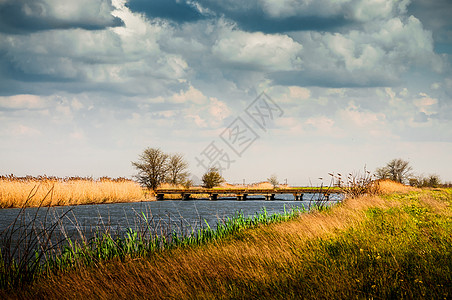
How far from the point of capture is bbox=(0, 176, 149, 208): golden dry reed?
79.3 ft

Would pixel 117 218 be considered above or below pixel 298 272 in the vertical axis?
below

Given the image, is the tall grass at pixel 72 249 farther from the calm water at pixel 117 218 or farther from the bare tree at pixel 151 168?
the bare tree at pixel 151 168

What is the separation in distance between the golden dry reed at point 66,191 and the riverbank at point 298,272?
14.9 m

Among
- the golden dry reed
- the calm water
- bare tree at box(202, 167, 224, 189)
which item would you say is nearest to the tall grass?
the calm water

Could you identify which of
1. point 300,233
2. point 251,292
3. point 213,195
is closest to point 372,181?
point 300,233

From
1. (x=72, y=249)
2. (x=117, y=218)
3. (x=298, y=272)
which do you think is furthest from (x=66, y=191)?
(x=298, y=272)

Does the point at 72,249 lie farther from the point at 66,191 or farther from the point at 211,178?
the point at 211,178

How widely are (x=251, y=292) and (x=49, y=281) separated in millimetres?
3190

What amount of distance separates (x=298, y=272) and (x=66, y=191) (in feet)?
85.8

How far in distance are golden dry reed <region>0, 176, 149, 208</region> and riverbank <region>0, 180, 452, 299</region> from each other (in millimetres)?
14941

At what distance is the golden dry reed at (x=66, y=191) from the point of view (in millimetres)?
24156

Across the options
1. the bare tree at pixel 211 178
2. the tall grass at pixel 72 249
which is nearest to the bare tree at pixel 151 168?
the bare tree at pixel 211 178

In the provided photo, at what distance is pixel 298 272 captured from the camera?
4.96 meters

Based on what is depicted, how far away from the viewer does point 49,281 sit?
18.2ft
